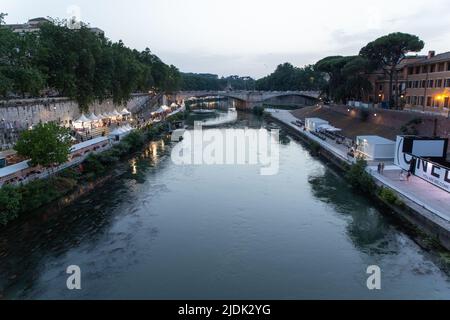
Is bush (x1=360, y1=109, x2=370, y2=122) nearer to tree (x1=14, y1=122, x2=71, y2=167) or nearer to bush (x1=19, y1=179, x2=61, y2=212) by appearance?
tree (x1=14, y1=122, x2=71, y2=167)

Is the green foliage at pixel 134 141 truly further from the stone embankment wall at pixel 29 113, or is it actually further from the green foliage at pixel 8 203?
the green foliage at pixel 8 203

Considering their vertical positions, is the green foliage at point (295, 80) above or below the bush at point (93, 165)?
above

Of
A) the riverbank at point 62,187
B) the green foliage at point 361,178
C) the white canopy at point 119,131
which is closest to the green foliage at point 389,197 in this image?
the green foliage at point 361,178

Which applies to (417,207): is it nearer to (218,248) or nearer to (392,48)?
(218,248)

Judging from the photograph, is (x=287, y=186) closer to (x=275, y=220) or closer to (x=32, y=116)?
(x=275, y=220)

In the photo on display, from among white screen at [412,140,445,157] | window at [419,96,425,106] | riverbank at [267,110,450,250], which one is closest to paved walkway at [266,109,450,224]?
riverbank at [267,110,450,250]
